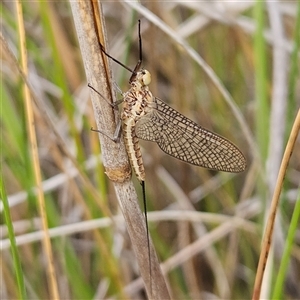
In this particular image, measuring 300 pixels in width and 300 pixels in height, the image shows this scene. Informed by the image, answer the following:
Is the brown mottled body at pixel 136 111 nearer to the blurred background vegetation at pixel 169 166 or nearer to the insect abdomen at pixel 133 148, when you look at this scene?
the insect abdomen at pixel 133 148

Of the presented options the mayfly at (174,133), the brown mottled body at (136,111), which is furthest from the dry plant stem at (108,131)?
the mayfly at (174,133)

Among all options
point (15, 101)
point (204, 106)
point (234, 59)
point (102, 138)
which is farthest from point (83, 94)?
point (102, 138)

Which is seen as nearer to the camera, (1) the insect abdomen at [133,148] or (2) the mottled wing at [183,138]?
(1) the insect abdomen at [133,148]

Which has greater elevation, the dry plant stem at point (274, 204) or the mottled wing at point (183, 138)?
the mottled wing at point (183, 138)

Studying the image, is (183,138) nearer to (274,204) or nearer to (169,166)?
(274,204)

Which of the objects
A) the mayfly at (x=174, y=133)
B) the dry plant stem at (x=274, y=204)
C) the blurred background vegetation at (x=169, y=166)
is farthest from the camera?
the blurred background vegetation at (x=169, y=166)

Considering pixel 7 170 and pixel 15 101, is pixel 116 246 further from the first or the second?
pixel 15 101
